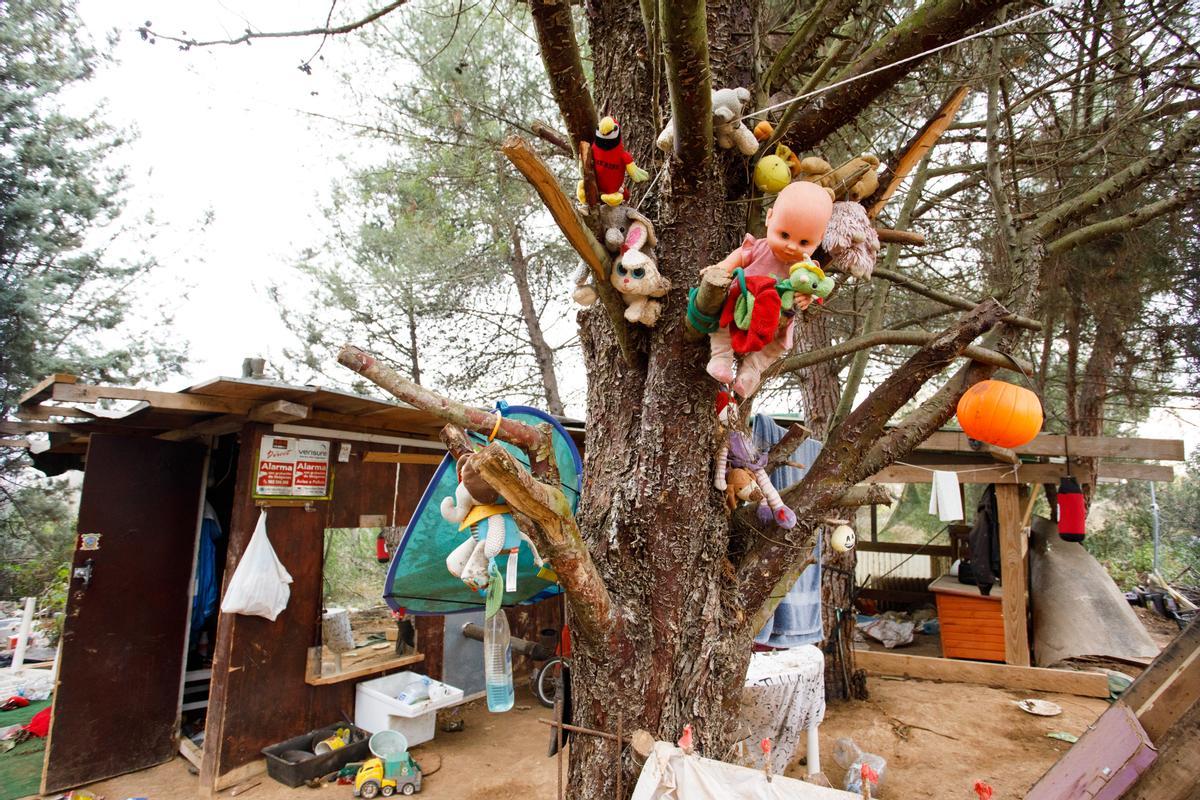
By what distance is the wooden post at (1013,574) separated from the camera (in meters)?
6.18

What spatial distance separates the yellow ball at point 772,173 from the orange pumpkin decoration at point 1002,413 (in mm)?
1838

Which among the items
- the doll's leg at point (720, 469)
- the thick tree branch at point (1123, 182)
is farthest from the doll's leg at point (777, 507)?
the thick tree branch at point (1123, 182)

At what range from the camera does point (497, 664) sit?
235cm

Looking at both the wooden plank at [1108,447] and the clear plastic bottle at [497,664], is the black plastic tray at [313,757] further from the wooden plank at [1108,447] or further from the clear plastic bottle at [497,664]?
the wooden plank at [1108,447]

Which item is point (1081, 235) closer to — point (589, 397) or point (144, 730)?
point (589, 397)

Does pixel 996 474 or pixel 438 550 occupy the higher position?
pixel 996 474

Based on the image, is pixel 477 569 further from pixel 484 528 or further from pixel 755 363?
pixel 755 363

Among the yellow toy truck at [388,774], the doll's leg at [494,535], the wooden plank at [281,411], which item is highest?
the wooden plank at [281,411]

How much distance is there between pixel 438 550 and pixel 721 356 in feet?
5.01

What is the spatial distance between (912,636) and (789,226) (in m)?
8.13

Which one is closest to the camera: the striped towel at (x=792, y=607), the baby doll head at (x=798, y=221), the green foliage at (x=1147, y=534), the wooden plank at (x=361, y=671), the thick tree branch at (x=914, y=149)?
the baby doll head at (x=798, y=221)

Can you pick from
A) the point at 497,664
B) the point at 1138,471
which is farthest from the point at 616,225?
the point at 1138,471

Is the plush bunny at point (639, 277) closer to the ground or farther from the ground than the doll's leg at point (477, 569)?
farther from the ground

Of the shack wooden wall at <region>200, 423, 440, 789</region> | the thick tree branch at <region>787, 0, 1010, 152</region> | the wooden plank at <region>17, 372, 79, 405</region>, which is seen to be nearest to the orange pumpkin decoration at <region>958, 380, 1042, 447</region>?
the thick tree branch at <region>787, 0, 1010, 152</region>
